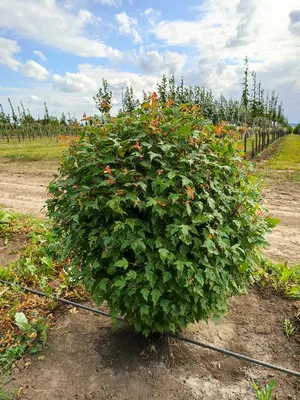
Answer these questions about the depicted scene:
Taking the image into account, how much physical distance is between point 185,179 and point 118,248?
86cm

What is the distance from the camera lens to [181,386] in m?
2.93

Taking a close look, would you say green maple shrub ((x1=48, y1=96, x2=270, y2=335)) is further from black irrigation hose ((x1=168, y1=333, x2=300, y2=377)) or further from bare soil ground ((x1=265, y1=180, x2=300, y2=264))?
bare soil ground ((x1=265, y1=180, x2=300, y2=264))

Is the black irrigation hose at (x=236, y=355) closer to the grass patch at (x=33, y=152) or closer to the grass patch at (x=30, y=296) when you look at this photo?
the grass patch at (x=30, y=296)

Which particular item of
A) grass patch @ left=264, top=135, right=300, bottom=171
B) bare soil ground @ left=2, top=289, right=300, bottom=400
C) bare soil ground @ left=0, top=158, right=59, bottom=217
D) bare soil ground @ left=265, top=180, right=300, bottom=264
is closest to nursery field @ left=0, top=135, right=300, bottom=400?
bare soil ground @ left=2, top=289, right=300, bottom=400

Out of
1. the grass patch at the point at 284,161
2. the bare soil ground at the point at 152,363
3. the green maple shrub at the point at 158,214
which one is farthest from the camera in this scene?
the grass patch at the point at 284,161

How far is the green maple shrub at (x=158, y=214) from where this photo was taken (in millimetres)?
2582

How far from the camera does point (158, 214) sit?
2.62 m

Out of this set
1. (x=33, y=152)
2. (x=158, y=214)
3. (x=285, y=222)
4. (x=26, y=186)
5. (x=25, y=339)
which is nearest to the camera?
(x=158, y=214)

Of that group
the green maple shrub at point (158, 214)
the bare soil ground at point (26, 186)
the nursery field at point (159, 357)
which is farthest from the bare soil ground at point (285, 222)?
the bare soil ground at point (26, 186)

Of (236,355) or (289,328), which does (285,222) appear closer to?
Result: (289,328)

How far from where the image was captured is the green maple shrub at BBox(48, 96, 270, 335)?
8.47 feet

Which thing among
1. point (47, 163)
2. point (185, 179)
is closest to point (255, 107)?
point (47, 163)

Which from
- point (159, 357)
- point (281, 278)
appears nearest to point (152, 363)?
point (159, 357)

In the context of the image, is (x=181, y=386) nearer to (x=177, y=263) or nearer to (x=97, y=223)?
(x=177, y=263)
